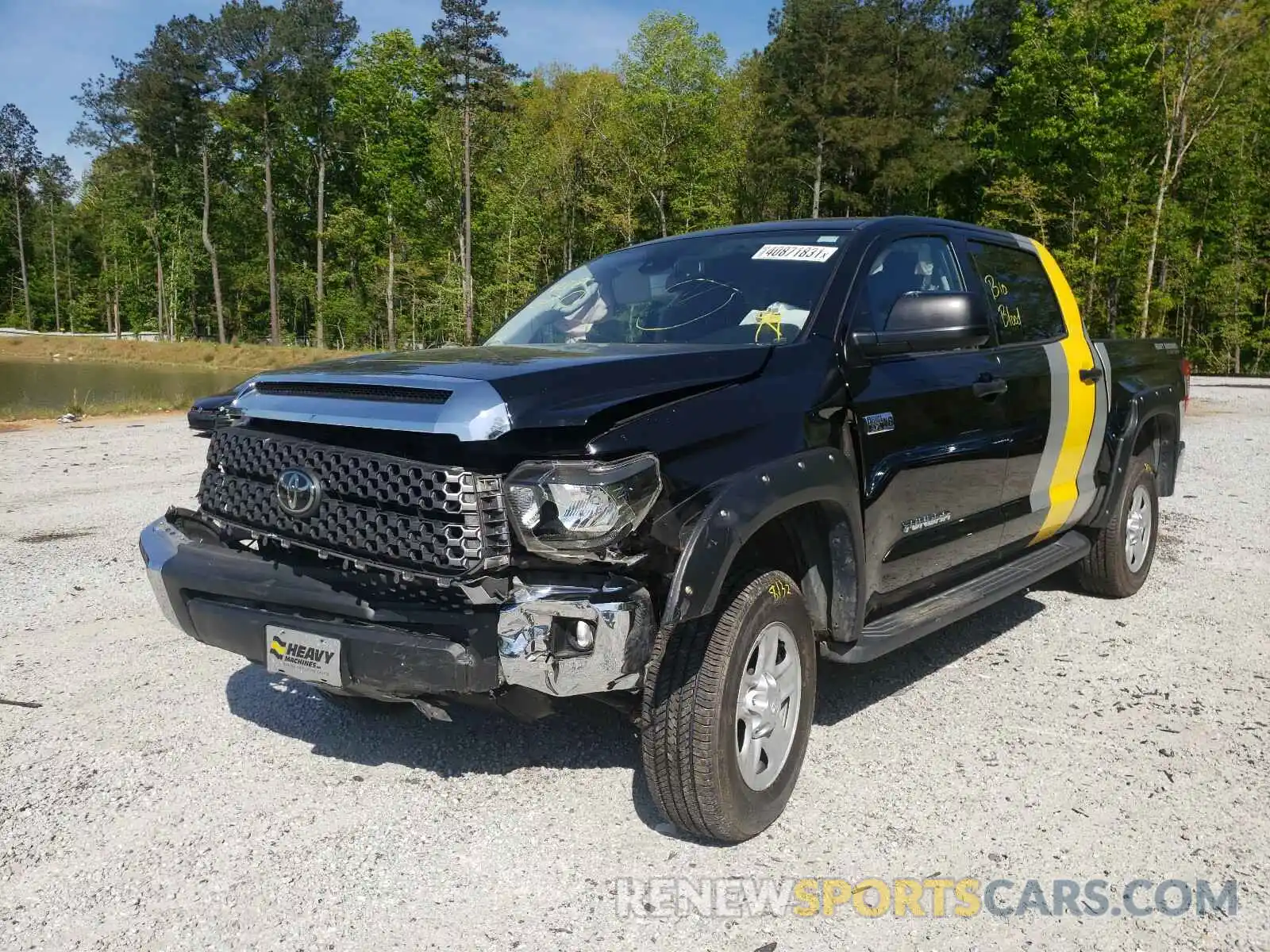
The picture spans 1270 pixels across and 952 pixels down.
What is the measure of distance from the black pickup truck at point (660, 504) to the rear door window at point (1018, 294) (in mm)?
241

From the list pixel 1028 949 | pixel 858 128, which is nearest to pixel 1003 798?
pixel 1028 949

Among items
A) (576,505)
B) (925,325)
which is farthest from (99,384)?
(576,505)

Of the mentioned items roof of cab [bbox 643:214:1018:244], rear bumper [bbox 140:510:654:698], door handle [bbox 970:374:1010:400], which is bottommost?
rear bumper [bbox 140:510:654:698]

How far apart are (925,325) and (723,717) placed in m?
1.57

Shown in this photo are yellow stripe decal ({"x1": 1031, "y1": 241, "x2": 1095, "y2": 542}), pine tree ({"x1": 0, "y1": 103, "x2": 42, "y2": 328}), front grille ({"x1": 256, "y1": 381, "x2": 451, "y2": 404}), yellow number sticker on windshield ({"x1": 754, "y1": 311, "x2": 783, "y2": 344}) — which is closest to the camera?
front grille ({"x1": 256, "y1": 381, "x2": 451, "y2": 404})

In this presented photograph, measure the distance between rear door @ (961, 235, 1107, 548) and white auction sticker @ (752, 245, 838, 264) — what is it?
1.01 meters

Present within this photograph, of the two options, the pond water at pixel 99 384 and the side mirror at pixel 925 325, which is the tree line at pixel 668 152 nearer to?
the pond water at pixel 99 384

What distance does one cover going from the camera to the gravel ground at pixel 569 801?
250 cm

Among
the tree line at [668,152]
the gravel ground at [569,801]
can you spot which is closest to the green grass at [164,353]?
the tree line at [668,152]

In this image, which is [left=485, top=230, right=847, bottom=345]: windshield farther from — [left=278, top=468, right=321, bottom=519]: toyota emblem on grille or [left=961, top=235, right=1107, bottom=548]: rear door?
[left=278, top=468, right=321, bottom=519]: toyota emblem on grille

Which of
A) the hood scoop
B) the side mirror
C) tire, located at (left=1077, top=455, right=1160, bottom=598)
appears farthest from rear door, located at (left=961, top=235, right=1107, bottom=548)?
the hood scoop

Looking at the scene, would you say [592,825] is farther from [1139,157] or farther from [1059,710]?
[1139,157]

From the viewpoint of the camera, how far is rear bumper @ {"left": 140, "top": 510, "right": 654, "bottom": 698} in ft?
8.05

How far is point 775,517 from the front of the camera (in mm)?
2914
